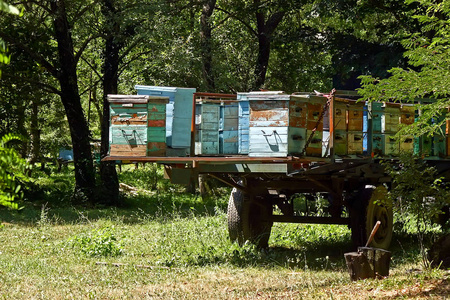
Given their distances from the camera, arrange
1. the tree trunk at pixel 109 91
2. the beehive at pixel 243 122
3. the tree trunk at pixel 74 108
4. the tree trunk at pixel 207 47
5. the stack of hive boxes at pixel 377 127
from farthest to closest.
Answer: the tree trunk at pixel 207 47 → the tree trunk at pixel 109 91 → the tree trunk at pixel 74 108 → the stack of hive boxes at pixel 377 127 → the beehive at pixel 243 122

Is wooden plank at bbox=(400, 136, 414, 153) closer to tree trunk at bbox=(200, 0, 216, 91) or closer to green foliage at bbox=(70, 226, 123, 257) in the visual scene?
green foliage at bbox=(70, 226, 123, 257)

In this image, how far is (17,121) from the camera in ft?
73.9

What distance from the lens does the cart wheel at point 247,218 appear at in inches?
453

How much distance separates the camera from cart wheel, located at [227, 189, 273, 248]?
1152 cm

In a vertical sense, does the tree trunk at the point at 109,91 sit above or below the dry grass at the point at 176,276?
above

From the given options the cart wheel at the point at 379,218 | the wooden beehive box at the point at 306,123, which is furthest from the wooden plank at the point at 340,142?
the cart wheel at the point at 379,218

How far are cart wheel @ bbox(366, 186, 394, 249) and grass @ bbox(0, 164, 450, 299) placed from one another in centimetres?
33

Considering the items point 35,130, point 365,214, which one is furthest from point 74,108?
point 365,214

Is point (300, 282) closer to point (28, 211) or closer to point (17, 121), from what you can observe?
point (28, 211)

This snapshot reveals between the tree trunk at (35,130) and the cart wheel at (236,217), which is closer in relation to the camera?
the cart wheel at (236,217)

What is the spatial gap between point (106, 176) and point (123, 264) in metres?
12.4

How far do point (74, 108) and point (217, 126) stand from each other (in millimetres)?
13089

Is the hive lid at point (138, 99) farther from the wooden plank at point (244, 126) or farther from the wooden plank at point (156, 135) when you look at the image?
the wooden plank at point (244, 126)

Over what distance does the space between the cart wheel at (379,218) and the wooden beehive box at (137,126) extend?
360 centimetres
